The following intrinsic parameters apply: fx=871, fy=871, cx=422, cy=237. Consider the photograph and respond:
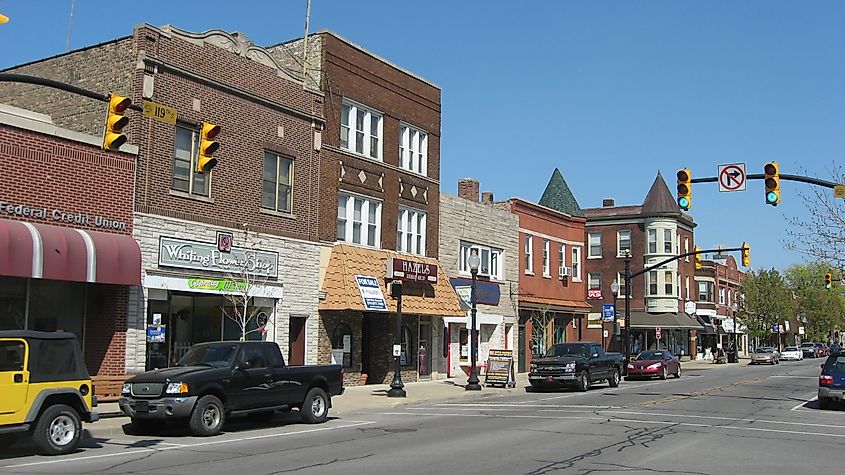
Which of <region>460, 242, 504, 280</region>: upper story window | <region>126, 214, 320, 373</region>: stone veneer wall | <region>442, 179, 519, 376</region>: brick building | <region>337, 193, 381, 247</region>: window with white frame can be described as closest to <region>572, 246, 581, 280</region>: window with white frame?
<region>442, 179, 519, 376</region>: brick building

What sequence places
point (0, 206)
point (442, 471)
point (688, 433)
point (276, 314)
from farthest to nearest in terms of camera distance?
point (276, 314)
point (0, 206)
point (688, 433)
point (442, 471)

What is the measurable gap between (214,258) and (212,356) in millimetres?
7747

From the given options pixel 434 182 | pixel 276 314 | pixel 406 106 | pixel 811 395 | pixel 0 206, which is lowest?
pixel 811 395

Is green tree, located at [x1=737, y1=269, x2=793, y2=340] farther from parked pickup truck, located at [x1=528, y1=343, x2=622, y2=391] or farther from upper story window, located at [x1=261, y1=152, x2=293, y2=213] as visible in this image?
upper story window, located at [x1=261, y1=152, x2=293, y2=213]

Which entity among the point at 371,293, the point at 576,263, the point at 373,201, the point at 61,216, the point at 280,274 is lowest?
the point at 371,293

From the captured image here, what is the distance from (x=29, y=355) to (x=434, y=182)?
23.7m

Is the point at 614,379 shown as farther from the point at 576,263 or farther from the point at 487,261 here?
the point at 576,263

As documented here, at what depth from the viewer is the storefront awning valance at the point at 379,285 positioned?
29094mm

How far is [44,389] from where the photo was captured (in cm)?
1315

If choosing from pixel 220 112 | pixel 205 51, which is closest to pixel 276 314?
pixel 220 112

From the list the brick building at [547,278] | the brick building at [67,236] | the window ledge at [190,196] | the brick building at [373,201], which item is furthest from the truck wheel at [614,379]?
the brick building at [67,236]

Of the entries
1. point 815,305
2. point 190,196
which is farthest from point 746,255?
point 815,305

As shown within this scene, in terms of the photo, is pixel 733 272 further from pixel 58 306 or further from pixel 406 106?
pixel 58 306

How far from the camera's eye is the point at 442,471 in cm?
1205
